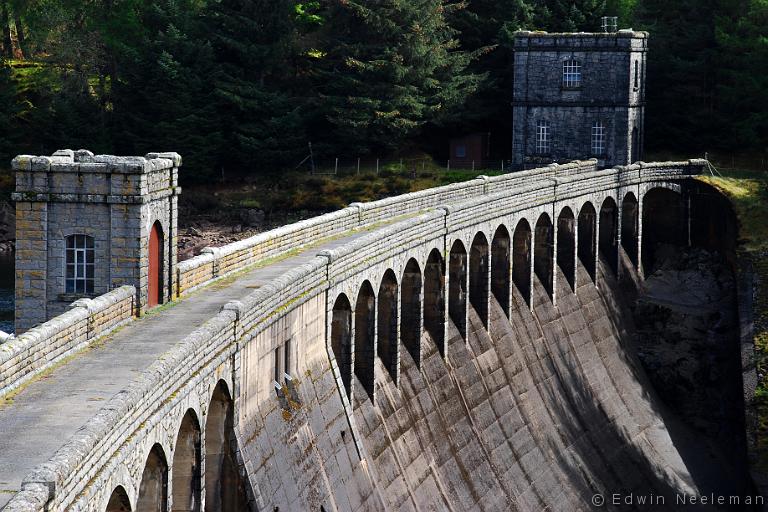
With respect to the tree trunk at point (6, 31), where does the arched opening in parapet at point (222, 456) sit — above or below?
below

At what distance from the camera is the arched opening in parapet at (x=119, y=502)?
73.9 feet

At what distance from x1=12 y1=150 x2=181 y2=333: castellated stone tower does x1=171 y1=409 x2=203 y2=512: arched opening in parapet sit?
180 inches

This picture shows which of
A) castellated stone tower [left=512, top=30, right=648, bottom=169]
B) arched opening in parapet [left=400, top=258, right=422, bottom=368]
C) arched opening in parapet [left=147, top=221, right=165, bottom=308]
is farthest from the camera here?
castellated stone tower [left=512, top=30, right=648, bottom=169]

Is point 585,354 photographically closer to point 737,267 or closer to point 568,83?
point 737,267

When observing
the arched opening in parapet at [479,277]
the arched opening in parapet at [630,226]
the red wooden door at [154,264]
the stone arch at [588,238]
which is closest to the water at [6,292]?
the arched opening in parapet at [479,277]

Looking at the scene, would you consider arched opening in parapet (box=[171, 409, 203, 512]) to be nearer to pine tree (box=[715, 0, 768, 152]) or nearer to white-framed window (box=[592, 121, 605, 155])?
white-framed window (box=[592, 121, 605, 155])

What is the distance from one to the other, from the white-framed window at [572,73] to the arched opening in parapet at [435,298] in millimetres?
35686

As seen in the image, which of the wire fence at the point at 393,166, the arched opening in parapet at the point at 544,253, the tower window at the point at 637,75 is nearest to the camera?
the arched opening in parapet at the point at 544,253

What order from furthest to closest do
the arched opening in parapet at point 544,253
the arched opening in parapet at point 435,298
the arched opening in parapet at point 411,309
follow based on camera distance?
the arched opening in parapet at point 544,253 → the arched opening in parapet at point 435,298 → the arched opening in parapet at point 411,309

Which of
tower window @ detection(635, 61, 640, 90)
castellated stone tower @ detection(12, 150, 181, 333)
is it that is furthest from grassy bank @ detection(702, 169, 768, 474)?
castellated stone tower @ detection(12, 150, 181, 333)

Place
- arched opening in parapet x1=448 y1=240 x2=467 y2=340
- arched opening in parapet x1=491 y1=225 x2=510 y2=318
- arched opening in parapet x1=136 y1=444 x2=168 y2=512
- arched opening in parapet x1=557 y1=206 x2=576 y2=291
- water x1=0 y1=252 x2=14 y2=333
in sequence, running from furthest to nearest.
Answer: arched opening in parapet x1=557 y1=206 x2=576 y2=291 → water x1=0 y1=252 x2=14 y2=333 → arched opening in parapet x1=491 y1=225 x2=510 y2=318 → arched opening in parapet x1=448 y1=240 x2=467 y2=340 → arched opening in parapet x1=136 y1=444 x2=168 y2=512

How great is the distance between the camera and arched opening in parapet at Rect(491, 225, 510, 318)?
60.6 metres

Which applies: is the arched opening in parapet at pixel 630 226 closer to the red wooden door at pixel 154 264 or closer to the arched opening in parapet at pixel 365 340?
the arched opening in parapet at pixel 365 340

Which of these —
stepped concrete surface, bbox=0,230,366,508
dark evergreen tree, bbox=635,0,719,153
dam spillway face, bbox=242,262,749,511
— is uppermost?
dark evergreen tree, bbox=635,0,719,153
